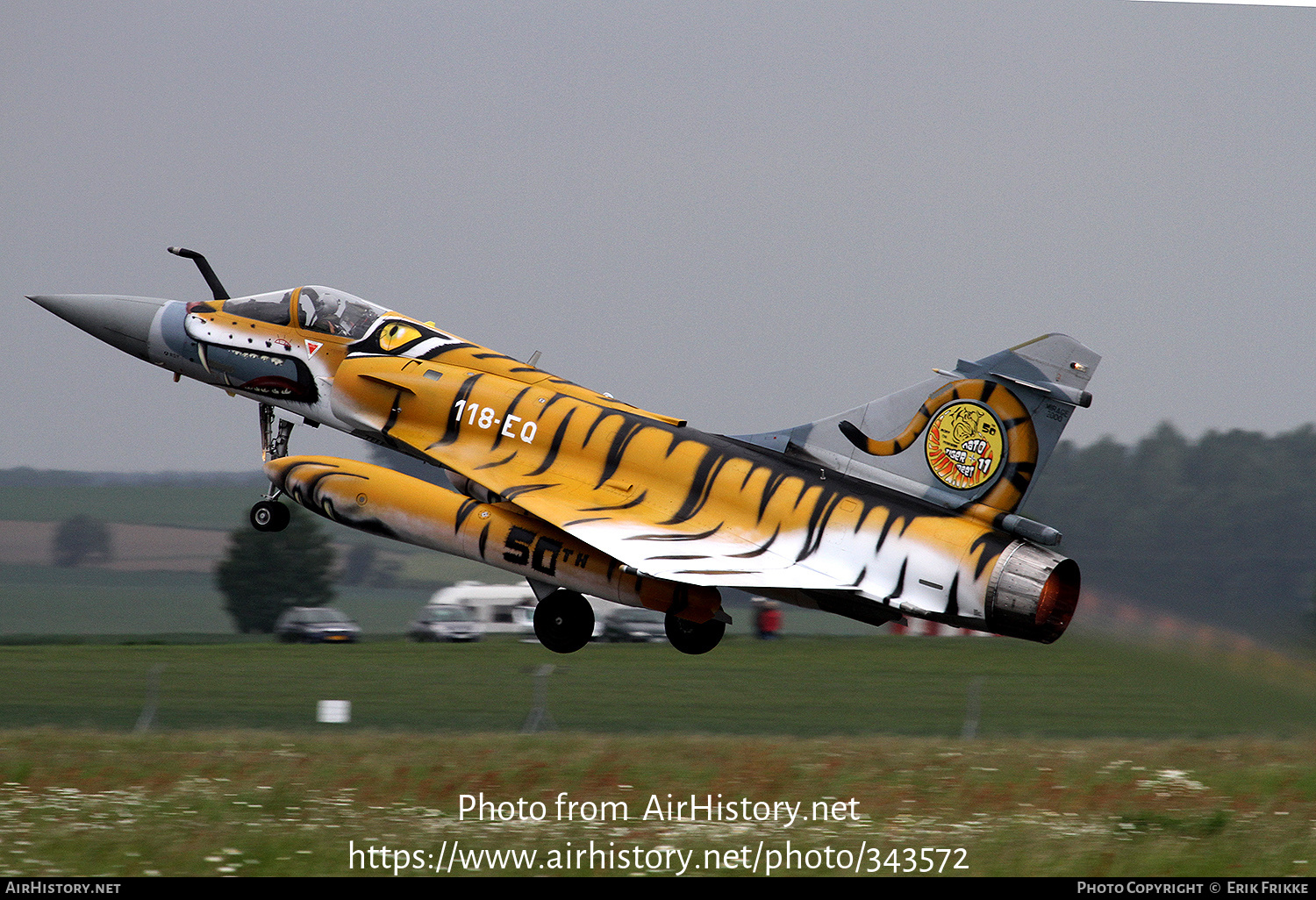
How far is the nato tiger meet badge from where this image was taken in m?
13.1

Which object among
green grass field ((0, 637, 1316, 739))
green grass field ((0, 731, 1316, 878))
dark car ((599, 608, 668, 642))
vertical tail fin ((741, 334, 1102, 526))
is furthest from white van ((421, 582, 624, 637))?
vertical tail fin ((741, 334, 1102, 526))

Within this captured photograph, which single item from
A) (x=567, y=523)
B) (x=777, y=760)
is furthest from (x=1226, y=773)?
(x=567, y=523)

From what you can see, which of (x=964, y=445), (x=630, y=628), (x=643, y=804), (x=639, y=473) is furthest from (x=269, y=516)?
(x=630, y=628)

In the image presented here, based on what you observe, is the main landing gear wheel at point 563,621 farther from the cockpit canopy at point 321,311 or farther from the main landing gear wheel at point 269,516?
the cockpit canopy at point 321,311

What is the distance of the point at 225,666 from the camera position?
3117cm

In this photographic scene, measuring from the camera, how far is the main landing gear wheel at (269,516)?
15.8 metres

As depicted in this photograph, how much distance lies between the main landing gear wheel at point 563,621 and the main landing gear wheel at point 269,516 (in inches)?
139

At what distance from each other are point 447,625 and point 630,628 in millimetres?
6019

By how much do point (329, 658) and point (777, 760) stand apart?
17026 millimetres

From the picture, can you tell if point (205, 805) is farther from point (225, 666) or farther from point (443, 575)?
point (443, 575)

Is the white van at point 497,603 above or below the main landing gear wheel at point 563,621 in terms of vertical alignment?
below

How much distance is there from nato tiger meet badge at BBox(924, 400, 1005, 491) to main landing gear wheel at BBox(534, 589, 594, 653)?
14.0ft

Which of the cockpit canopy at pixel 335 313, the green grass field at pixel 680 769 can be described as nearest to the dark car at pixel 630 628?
the green grass field at pixel 680 769

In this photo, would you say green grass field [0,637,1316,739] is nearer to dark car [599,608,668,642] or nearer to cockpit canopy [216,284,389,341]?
dark car [599,608,668,642]
